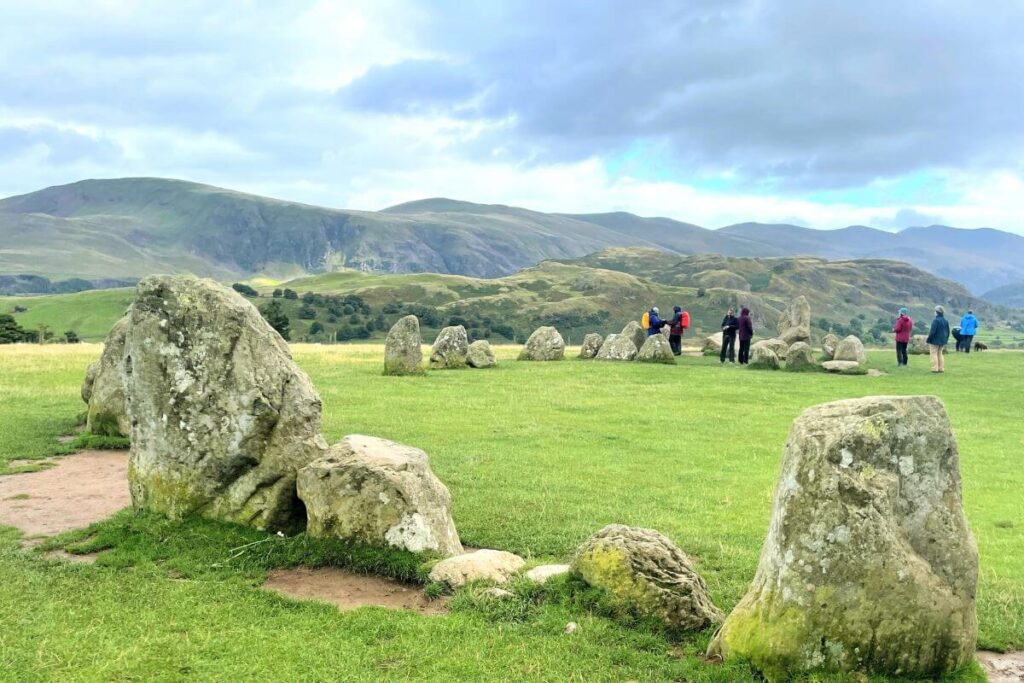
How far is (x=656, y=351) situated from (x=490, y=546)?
102 ft

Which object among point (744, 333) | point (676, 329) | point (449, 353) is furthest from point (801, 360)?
point (449, 353)

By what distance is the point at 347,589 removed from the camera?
990 cm

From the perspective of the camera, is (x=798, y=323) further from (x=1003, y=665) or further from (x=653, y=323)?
(x=1003, y=665)

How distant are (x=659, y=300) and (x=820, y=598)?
622 feet

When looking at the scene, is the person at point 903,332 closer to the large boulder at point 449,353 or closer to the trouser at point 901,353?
the trouser at point 901,353

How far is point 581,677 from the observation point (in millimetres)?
7441

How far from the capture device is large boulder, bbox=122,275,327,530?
1172 centimetres

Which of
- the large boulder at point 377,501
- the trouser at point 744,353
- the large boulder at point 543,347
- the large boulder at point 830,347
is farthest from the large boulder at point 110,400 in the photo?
the large boulder at point 830,347

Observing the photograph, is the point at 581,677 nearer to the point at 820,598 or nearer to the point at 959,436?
the point at 820,598

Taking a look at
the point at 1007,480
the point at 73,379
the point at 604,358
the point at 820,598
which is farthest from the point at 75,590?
the point at 604,358

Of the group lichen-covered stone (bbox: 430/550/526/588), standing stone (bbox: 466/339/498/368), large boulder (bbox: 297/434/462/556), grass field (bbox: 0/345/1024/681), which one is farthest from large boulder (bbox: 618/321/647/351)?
lichen-covered stone (bbox: 430/550/526/588)

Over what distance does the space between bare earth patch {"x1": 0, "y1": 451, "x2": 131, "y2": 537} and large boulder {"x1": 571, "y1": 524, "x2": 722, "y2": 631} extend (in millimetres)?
8704

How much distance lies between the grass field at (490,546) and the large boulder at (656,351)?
14.4 meters

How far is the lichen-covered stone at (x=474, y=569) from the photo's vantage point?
31.8ft
